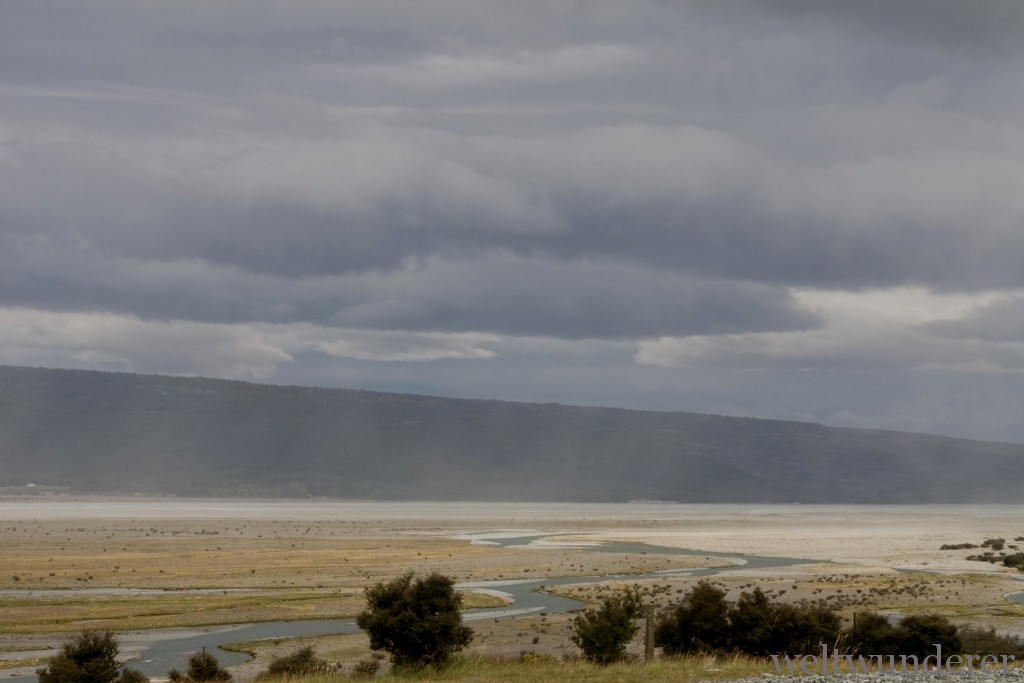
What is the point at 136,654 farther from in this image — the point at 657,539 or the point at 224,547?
the point at 657,539

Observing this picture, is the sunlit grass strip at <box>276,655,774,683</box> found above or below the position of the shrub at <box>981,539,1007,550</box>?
above

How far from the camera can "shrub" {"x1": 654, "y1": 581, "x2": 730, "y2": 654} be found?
36.4m

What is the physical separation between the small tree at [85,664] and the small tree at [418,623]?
6.35 meters

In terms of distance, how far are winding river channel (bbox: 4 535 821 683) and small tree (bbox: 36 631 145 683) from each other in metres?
10.6

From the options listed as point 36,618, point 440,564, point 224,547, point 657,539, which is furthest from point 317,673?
point 657,539

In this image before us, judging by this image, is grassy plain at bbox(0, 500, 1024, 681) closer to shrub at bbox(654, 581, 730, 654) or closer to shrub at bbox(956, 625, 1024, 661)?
shrub at bbox(654, 581, 730, 654)

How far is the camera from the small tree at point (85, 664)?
27.2 meters

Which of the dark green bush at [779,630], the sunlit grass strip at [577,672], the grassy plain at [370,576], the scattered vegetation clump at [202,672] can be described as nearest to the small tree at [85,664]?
the sunlit grass strip at [577,672]

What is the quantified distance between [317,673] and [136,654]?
15004 mm

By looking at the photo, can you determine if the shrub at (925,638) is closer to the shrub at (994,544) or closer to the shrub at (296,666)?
the shrub at (296,666)

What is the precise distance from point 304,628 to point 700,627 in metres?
22.8

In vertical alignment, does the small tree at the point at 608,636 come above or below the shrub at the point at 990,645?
above

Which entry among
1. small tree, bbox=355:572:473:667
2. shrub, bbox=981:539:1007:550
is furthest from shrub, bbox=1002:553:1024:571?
small tree, bbox=355:572:473:667

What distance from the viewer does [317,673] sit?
105ft
